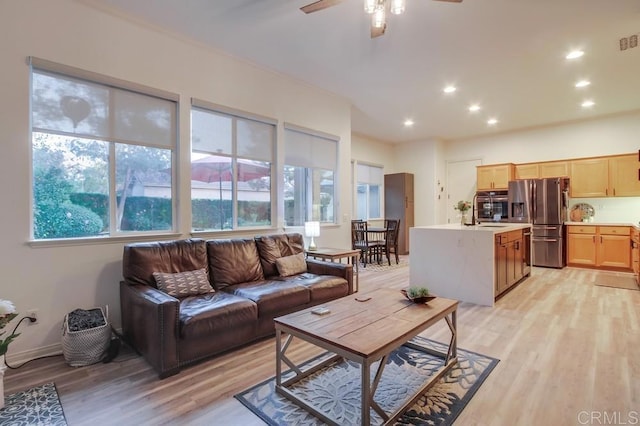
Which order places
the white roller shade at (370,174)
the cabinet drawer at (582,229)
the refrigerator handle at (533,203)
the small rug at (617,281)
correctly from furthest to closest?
the white roller shade at (370,174) → the refrigerator handle at (533,203) → the cabinet drawer at (582,229) → the small rug at (617,281)

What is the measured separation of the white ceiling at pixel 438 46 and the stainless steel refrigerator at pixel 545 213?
1.54 meters

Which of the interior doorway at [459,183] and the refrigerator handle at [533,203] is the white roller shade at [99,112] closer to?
the refrigerator handle at [533,203]

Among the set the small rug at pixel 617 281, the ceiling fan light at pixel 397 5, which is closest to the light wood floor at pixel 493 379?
the small rug at pixel 617 281

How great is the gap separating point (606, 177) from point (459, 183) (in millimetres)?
2968

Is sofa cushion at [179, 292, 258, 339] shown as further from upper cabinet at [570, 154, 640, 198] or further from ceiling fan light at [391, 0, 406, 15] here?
upper cabinet at [570, 154, 640, 198]

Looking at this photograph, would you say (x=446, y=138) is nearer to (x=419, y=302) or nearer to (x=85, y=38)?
(x=419, y=302)

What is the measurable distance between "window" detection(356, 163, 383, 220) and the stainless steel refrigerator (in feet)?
10.8

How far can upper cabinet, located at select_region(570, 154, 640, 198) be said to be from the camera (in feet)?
20.0

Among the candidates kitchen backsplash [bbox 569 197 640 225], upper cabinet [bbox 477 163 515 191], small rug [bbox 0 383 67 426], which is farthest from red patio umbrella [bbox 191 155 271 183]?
kitchen backsplash [bbox 569 197 640 225]

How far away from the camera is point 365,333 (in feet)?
6.21

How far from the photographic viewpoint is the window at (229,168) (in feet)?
→ 12.6

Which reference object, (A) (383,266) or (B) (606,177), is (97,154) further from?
(B) (606,177)

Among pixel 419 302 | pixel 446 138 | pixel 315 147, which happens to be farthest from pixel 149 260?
pixel 446 138

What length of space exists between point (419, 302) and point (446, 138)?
721 cm
